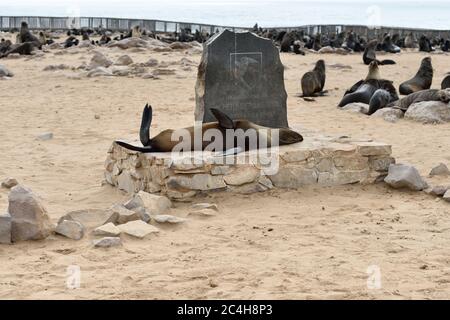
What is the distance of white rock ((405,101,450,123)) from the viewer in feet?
40.4

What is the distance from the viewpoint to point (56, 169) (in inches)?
357

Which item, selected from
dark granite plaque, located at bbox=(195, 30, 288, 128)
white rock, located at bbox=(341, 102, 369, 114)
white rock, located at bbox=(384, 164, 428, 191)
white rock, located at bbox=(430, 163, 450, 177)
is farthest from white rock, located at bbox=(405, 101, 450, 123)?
white rock, located at bbox=(384, 164, 428, 191)

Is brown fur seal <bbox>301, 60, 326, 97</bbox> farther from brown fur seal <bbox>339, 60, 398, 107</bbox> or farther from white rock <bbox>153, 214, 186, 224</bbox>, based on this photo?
white rock <bbox>153, 214, 186, 224</bbox>

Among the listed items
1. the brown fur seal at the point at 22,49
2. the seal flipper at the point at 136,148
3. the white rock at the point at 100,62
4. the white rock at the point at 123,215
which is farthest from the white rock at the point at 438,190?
the brown fur seal at the point at 22,49

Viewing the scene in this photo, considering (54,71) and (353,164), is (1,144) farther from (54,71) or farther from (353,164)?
(54,71)

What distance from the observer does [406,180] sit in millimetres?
7641

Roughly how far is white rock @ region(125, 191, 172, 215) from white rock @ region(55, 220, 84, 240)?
68 cm

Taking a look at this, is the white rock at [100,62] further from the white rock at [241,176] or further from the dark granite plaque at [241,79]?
the white rock at [241,176]

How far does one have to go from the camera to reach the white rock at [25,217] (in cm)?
586

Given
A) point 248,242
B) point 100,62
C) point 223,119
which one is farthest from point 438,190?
point 100,62

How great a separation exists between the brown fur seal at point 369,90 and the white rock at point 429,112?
1630 mm
